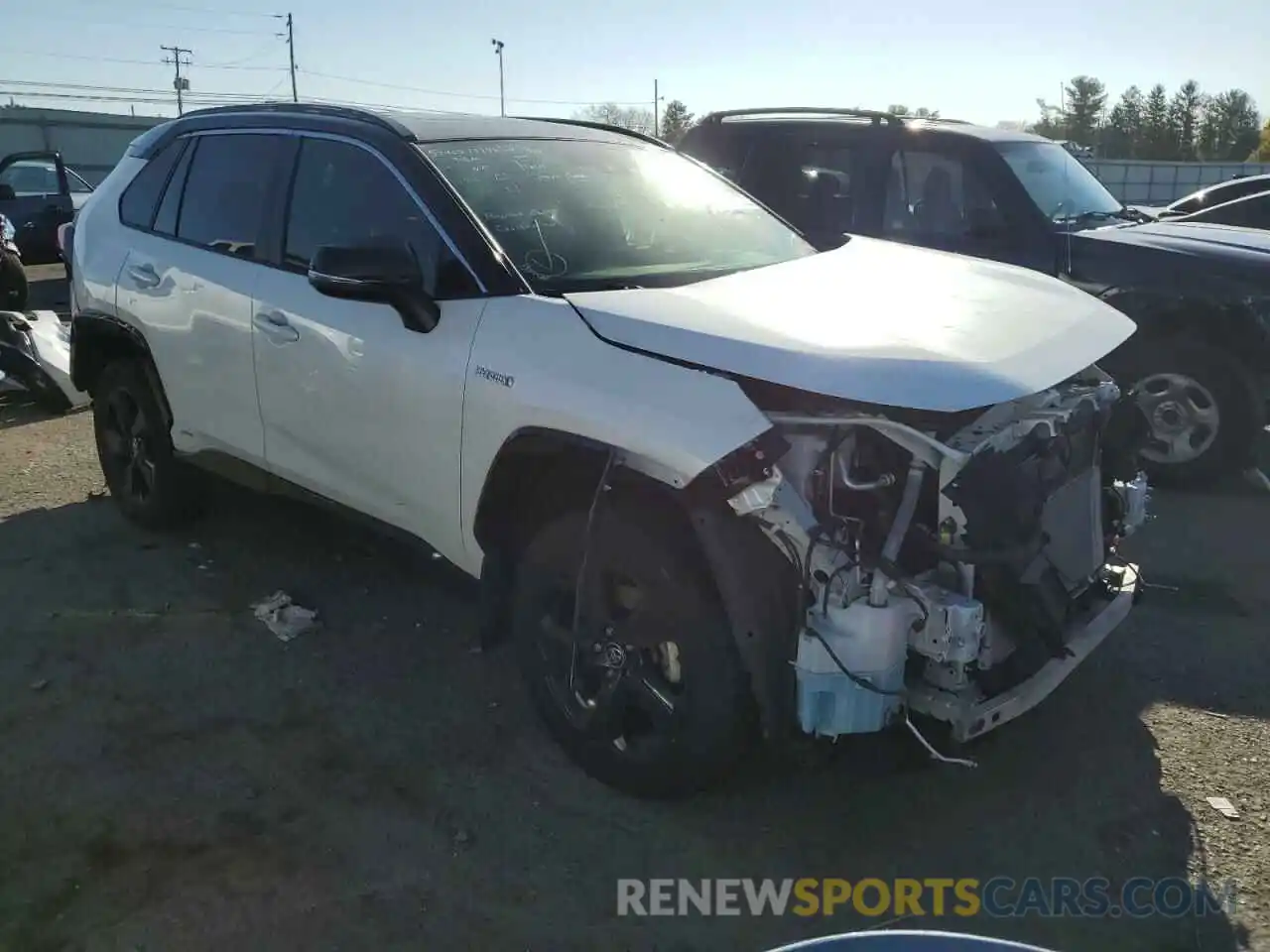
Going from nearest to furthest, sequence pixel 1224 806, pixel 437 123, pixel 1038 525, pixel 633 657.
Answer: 1. pixel 1038 525
2. pixel 633 657
3. pixel 1224 806
4. pixel 437 123

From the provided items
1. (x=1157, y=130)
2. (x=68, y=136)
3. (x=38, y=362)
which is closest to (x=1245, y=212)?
(x=38, y=362)

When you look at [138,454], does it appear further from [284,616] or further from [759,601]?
[759,601]

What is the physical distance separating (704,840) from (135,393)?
3.64 m

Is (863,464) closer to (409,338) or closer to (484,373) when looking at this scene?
(484,373)

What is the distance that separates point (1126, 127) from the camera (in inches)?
2448

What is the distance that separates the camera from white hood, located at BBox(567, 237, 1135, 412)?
9.34ft

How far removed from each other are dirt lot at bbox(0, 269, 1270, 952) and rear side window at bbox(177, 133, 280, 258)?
1413 mm

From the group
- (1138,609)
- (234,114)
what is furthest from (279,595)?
(1138,609)

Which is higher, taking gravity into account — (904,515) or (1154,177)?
(1154,177)

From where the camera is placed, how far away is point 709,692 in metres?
3.07

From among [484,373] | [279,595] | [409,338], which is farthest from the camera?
[279,595]

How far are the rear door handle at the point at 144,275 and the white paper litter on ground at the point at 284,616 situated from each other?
1.51m

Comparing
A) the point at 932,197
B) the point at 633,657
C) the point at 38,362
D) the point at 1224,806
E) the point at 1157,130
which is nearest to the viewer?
the point at 633,657

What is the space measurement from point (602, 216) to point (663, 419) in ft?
4.25
